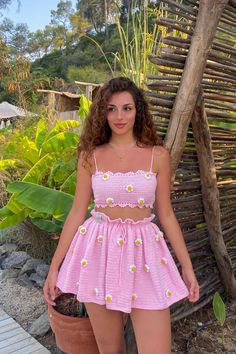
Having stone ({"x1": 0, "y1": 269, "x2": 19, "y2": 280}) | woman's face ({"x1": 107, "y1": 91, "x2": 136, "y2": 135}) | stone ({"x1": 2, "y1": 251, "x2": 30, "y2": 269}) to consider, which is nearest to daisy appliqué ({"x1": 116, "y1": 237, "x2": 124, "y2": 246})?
woman's face ({"x1": 107, "y1": 91, "x2": 136, "y2": 135})

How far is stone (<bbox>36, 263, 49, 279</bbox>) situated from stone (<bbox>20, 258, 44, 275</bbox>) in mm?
87

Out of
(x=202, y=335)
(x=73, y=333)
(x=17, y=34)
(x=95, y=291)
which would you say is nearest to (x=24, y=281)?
(x=73, y=333)

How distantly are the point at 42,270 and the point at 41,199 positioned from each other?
162cm

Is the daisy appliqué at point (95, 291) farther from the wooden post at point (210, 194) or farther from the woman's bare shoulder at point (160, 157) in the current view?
the wooden post at point (210, 194)

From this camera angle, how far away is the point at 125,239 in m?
1.79

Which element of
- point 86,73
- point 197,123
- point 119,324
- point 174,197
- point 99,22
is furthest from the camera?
point 99,22

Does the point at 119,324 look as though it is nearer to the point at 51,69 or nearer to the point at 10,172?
the point at 10,172

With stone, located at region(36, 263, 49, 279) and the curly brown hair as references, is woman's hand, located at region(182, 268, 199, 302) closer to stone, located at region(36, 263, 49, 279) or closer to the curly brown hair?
the curly brown hair

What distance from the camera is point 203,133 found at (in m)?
2.46

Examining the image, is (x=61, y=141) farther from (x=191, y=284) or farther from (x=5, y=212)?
(x=191, y=284)

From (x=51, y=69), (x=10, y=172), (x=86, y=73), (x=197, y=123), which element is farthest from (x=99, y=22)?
(x=197, y=123)

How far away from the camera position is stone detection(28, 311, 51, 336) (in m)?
3.06

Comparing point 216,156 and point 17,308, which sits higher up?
point 216,156

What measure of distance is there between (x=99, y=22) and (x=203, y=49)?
139 feet
